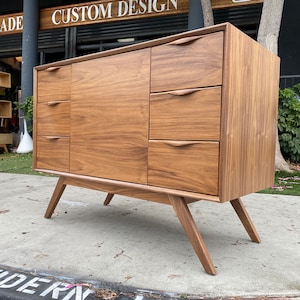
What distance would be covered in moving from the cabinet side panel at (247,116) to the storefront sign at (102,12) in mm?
4944

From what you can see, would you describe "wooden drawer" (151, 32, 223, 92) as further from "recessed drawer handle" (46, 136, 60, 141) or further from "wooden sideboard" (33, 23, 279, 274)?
"recessed drawer handle" (46, 136, 60, 141)

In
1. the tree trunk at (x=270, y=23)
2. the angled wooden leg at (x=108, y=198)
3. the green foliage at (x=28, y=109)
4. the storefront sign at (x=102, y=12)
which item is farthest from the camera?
the green foliage at (x=28, y=109)

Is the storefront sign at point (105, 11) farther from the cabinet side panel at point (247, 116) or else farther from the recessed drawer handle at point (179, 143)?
the recessed drawer handle at point (179, 143)

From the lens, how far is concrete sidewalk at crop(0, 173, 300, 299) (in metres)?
1.45

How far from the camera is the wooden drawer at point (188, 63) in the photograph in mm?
1392

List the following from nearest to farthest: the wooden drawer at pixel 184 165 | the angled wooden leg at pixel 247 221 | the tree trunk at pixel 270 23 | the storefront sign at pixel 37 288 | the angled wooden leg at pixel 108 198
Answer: the storefront sign at pixel 37 288 → the wooden drawer at pixel 184 165 → the angled wooden leg at pixel 247 221 → the angled wooden leg at pixel 108 198 → the tree trunk at pixel 270 23

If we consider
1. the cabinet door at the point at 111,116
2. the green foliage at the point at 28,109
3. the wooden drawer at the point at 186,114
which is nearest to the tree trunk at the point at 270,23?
the cabinet door at the point at 111,116

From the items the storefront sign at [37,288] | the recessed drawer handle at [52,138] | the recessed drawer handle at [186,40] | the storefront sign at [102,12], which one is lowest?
the storefront sign at [37,288]

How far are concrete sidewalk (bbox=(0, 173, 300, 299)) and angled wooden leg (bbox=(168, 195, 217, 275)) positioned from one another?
0.06 meters

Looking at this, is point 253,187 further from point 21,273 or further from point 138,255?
point 21,273

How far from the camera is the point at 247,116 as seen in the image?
155 centimetres

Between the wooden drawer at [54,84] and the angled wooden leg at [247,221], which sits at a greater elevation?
the wooden drawer at [54,84]

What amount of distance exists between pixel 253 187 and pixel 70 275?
1.03 m

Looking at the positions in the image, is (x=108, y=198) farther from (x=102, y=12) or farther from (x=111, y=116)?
(x=102, y=12)
